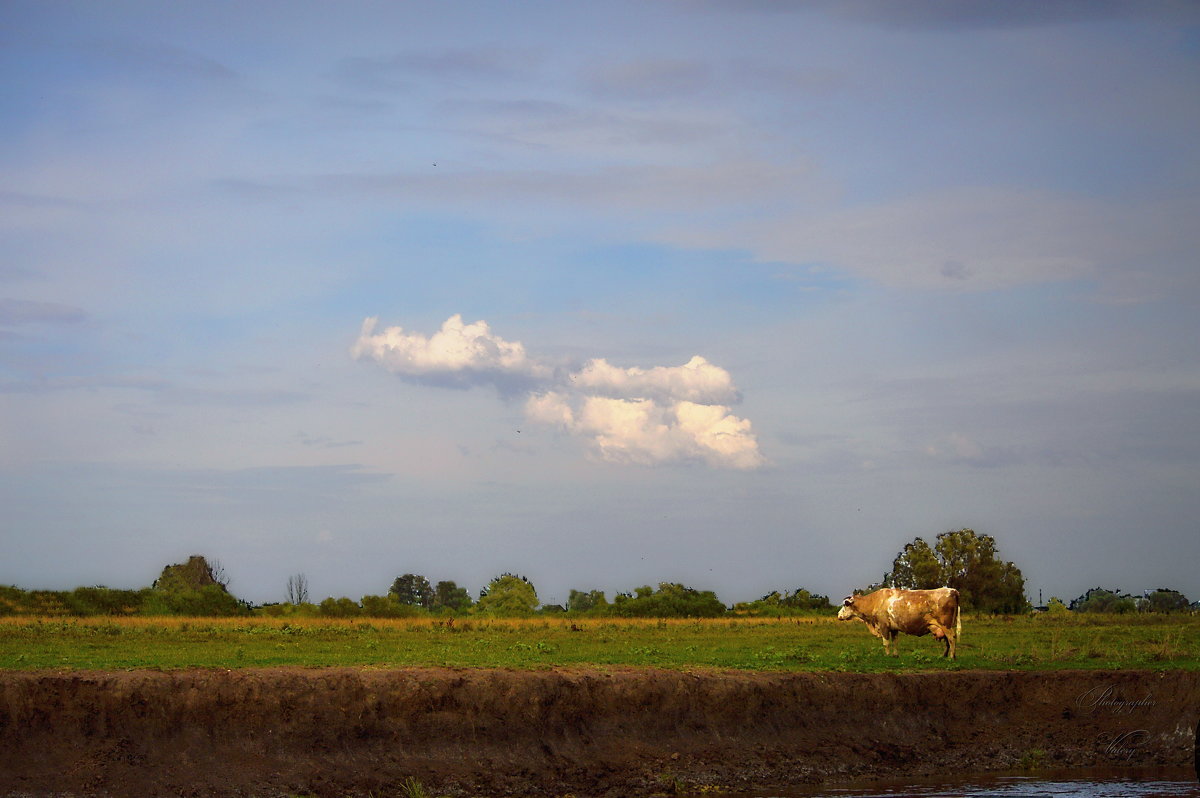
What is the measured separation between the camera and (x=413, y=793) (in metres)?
21.8

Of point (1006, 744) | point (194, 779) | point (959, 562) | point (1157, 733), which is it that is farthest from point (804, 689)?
point (959, 562)

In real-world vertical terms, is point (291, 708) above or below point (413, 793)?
above

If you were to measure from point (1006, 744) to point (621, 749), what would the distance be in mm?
8945

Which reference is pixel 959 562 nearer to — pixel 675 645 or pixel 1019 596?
pixel 1019 596

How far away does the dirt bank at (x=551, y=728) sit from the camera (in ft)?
71.3

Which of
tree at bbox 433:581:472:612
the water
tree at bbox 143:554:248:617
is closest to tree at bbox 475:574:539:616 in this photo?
tree at bbox 143:554:248:617

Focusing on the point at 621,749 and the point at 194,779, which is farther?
the point at 621,749

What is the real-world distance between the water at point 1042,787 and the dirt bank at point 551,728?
0.94m

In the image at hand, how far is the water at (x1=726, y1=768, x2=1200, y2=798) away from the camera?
72.8 ft

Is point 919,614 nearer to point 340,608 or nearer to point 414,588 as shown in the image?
point 340,608

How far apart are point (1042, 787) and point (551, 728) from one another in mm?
9805

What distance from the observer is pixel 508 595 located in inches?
3430

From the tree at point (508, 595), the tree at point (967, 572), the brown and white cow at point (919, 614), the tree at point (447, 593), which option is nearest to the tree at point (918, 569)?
the tree at point (967, 572)

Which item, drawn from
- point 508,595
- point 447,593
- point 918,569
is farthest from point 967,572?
point 447,593
